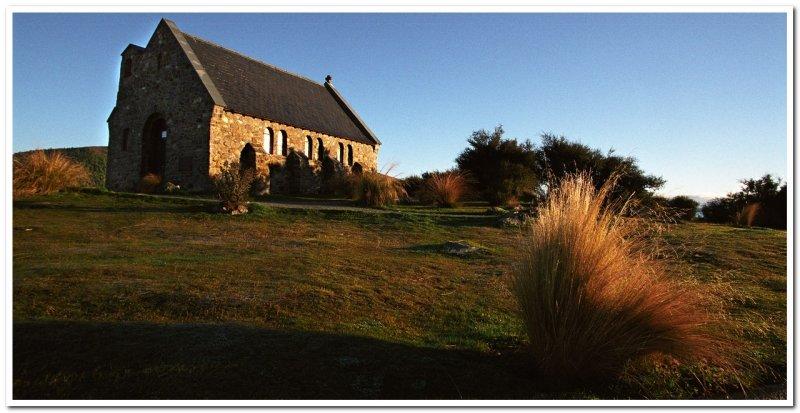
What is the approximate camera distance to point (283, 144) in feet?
80.7

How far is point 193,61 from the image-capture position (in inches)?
837

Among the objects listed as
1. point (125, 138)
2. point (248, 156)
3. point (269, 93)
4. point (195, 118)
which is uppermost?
point (269, 93)

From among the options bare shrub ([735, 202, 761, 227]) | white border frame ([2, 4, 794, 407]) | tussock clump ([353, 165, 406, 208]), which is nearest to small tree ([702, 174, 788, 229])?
bare shrub ([735, 202, 761, 227])

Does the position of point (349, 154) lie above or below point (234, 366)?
above

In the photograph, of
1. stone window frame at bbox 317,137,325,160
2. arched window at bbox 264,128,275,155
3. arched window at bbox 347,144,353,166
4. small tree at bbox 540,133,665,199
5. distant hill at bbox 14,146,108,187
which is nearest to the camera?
small tree at bbox 540,133,665,199

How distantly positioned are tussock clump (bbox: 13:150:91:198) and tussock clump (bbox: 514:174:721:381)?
13.6m

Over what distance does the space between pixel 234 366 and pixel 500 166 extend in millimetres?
19629

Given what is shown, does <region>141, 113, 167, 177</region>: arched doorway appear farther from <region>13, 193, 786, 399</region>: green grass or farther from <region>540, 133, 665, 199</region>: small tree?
<region>540, 133, 665, 199</region>: small tree

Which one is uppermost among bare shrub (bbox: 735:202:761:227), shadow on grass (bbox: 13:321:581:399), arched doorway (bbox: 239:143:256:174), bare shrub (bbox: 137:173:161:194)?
arched doorway (bbox: 239:143:256:174)

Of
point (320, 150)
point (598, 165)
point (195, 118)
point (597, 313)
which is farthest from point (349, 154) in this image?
point (597, 313)

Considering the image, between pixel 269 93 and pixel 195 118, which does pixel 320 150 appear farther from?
pixel 195 118

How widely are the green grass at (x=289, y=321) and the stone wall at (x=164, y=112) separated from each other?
12.1m

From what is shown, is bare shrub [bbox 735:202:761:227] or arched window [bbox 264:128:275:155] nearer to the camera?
bare shrub [bbox 735:202:761:227]

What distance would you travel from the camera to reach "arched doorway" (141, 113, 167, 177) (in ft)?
74.7
